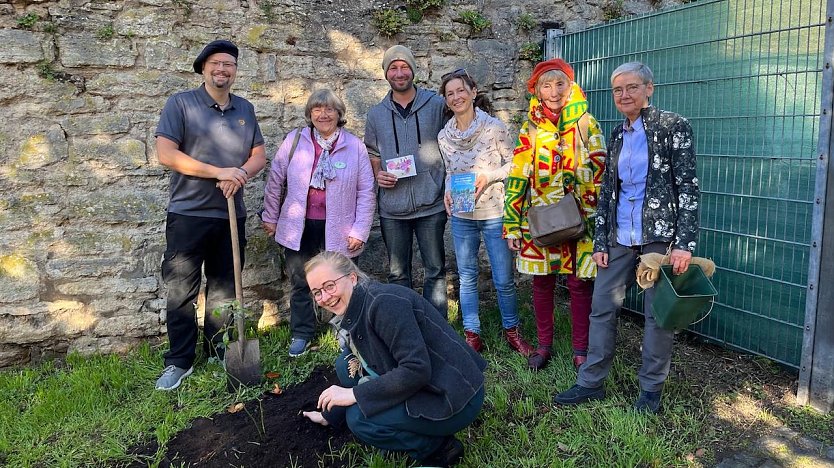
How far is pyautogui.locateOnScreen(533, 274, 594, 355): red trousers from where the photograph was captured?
3521 millimetres

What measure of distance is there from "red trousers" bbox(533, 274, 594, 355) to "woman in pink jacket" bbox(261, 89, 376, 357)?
1182 mm

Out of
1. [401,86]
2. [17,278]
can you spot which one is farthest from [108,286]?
[401,86]

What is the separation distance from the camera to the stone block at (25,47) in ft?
12.1

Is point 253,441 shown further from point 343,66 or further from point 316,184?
point 343,66

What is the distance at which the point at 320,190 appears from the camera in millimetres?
3832

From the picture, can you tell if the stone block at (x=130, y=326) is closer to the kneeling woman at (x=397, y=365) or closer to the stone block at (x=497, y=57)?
the kneeling woman at (x=397, y=365)

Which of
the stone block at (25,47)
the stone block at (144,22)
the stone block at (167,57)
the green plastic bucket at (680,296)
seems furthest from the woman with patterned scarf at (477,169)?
the stone block at (25,47)

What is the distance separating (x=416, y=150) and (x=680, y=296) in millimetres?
1862

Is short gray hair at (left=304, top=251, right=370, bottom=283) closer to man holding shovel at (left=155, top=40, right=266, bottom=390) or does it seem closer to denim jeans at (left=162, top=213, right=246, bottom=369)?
man holding shovel at (left=155, top=40, right=266, bottom=390)

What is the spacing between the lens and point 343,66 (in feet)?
15.0

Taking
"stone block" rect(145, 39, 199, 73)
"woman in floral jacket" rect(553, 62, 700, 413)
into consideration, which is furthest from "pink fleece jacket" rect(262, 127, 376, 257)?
"woman in floral jacket" rect(553, 62, 700, 413)

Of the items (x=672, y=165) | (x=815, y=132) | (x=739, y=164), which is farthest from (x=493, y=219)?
(x=815, y=132)

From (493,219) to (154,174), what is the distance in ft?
7.58

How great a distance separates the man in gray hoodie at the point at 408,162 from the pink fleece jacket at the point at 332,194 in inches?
5.2
